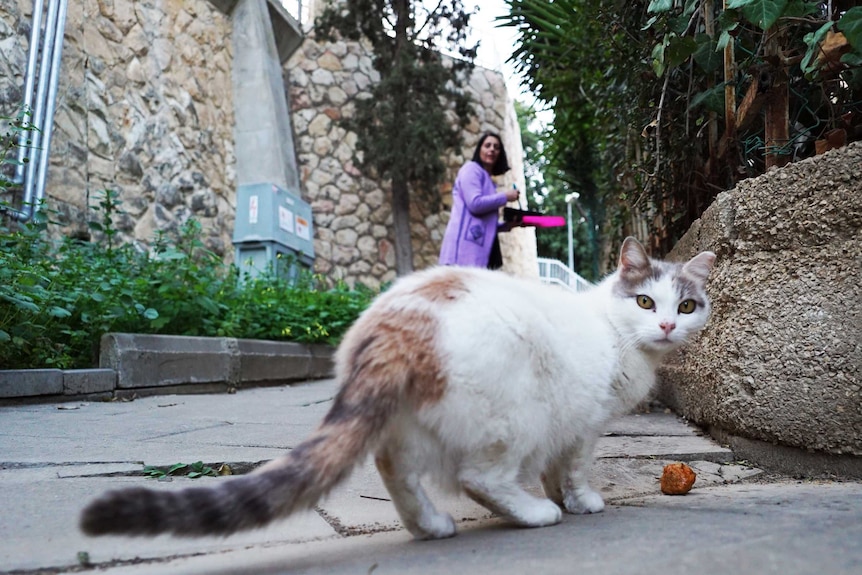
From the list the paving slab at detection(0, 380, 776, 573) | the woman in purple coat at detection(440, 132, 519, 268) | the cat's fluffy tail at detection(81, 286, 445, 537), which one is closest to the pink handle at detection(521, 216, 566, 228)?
the woman in purple coat at detection(440, 132, 519, 268)

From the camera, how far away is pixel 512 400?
153cm

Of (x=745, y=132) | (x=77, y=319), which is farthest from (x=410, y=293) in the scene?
(x=77, y=319)

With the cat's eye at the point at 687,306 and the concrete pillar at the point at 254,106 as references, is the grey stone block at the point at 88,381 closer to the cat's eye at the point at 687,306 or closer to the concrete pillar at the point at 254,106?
the cat's eye at the point at 687,306

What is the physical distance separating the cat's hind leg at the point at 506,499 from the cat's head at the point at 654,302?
59cm

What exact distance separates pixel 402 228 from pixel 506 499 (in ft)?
32.8

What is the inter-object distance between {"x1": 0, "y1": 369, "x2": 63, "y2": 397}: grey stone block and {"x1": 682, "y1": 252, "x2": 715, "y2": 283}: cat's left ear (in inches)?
140

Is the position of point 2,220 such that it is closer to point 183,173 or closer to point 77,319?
point 77,319

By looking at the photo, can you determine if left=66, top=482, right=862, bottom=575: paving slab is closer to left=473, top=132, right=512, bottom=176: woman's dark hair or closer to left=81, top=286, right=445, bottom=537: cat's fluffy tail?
left=81, top=286, right=445, bottom=537: cat's fluffy tail

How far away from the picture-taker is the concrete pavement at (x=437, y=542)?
1244 millimetres

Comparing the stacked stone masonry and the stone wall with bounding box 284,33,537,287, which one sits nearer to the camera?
the stacked stone masonry

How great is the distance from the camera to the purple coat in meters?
4.73

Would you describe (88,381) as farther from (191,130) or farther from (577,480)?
(191,130)

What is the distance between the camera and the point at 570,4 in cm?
595

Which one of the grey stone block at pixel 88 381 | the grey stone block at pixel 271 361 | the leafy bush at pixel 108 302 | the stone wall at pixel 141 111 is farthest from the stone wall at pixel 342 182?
the grey stone block at pixel 88 381
